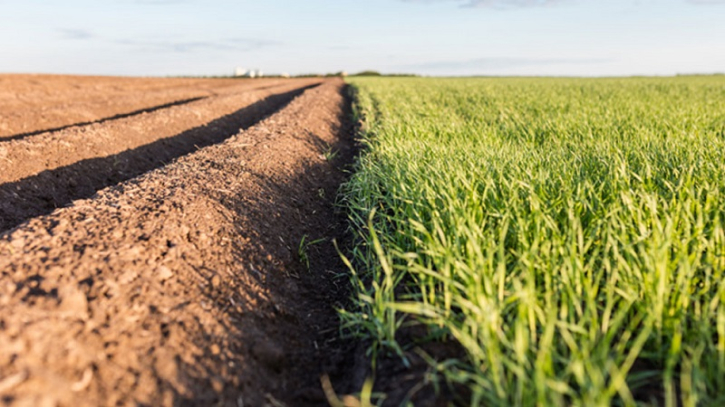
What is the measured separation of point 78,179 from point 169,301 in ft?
14.6

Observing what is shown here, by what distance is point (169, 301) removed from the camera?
98.7 inches

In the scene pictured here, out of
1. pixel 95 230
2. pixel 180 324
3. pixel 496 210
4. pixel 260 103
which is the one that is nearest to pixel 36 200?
pixel 95 230

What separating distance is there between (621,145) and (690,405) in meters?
4.24

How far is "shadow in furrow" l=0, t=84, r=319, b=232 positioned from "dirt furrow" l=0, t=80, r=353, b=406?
5.99 feet

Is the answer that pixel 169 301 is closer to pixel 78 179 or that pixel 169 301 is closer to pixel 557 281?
pixel 557 281

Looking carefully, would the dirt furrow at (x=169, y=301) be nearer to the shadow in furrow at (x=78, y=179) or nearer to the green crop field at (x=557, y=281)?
the green crop field at (x=557, y=281)

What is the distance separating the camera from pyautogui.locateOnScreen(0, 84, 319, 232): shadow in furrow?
5301 mm

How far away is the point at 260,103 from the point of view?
1583 cm

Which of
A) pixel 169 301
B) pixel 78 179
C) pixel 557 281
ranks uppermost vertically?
pixel 557 281

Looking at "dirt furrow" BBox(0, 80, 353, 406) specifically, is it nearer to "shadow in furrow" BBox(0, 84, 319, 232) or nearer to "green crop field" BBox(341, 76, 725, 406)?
"green crop field" BBox(341, 76, 725, 406)

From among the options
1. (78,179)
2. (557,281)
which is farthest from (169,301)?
(78,179)

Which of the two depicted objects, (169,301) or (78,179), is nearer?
(169,301)

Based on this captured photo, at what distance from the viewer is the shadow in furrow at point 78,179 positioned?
5.30 metres

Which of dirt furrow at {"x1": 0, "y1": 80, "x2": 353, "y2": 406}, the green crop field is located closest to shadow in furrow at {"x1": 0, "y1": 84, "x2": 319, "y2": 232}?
dirt furrow at {"x1": 0, "y1": 80, "x2": 353, "y2": 406}
